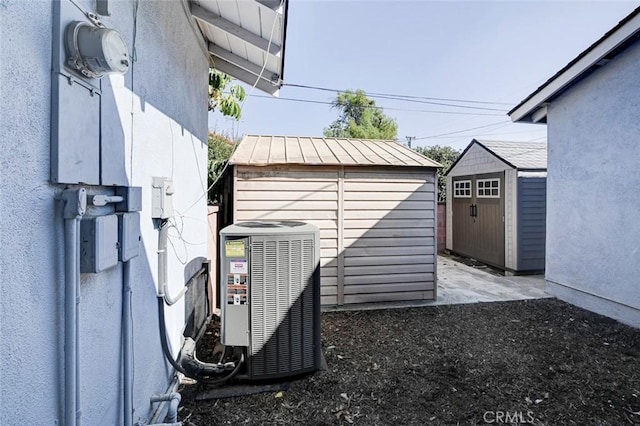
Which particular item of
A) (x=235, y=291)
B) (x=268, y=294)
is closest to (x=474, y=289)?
(x=268, y=294)

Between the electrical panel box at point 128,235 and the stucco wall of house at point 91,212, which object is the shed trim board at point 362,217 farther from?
the electrical panel box at point 128,235

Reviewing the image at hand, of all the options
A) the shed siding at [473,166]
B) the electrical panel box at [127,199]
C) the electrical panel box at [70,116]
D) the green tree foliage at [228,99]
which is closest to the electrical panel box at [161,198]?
the electrical panel box at [127,199]

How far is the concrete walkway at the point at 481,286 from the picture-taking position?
518cm

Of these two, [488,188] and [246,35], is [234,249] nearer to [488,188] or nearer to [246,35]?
[246,35]

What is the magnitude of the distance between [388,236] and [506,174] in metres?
3.93

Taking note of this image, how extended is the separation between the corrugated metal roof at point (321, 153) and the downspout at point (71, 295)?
10.6ft

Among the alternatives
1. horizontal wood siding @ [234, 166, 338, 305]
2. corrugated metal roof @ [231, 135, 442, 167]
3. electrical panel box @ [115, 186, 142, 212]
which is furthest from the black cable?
corrugated metal roof @ [231, 135, 442, 167]

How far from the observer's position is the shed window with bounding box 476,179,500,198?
7.28 metres

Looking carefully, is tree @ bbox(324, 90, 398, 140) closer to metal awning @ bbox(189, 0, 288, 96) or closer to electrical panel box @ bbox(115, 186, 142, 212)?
metal awning @ bbox(189, 0, 288, 96)

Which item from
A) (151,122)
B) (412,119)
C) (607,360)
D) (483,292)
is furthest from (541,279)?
(412,119)

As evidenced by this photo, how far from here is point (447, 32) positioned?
8586mm

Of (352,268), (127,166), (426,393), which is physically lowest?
(426,393)

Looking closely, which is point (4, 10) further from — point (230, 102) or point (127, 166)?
point (230, 102)

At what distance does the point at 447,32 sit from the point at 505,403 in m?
8.98
